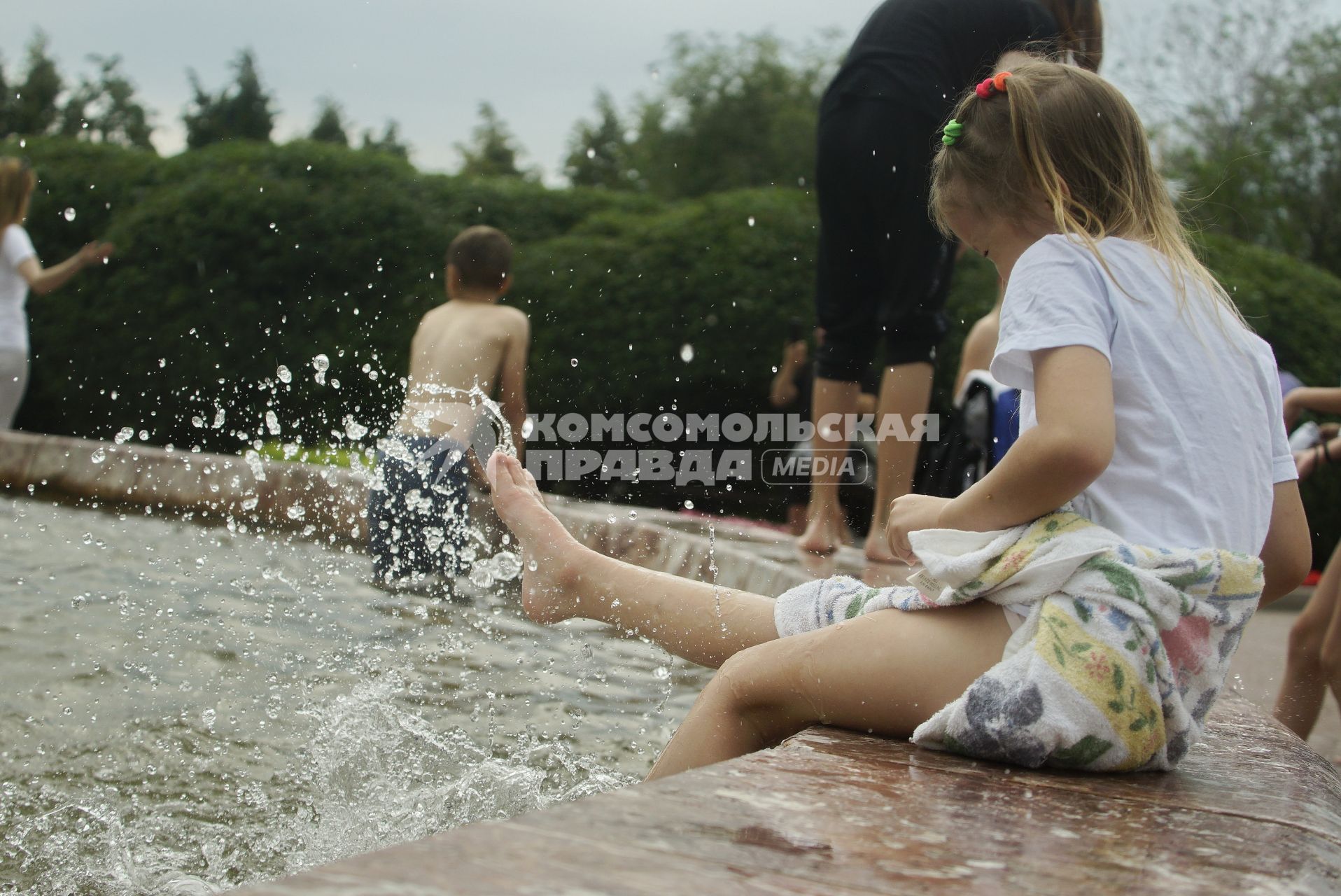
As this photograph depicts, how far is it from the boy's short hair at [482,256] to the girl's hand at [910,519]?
119 inches

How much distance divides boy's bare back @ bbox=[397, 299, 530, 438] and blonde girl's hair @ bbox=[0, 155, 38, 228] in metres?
2.81

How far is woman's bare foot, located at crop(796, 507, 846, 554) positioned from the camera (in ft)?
11.6

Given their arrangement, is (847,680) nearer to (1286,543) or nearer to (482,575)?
(1286,543)

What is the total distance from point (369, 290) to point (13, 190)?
4.15 m

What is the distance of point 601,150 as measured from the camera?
36500mm

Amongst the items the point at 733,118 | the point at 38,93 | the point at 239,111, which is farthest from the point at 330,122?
the point at 733,118

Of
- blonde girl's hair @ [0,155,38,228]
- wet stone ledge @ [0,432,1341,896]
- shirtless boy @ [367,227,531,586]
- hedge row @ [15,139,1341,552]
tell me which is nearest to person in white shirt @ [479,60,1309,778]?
wet stone ledge @ [0,432,1341,896]

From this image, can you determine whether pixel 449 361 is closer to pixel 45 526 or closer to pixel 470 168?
pixel 45 526

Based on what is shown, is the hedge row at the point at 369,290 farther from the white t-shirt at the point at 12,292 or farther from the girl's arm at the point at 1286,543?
the girl's arm at the point at 1286,543

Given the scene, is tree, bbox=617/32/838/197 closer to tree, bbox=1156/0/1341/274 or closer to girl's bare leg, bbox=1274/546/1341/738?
tree, bbox=1156/0/1341/274

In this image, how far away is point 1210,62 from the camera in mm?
20594

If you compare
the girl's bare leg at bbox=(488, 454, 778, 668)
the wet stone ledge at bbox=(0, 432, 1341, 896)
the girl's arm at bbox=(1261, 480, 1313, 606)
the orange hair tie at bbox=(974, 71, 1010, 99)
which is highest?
the orange hair tie at bbox=(974, 71, 1010, 99)

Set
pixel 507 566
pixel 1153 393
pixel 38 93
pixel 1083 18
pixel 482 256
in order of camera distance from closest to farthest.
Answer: pixel 1153 393
pixel 1083 18
pixel 507 566
pixel 482 256
pixel 38 93

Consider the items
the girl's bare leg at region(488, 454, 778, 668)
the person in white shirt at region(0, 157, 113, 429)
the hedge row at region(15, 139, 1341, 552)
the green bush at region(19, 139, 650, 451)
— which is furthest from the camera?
the green bush at region(19, 139, 650, 451)
